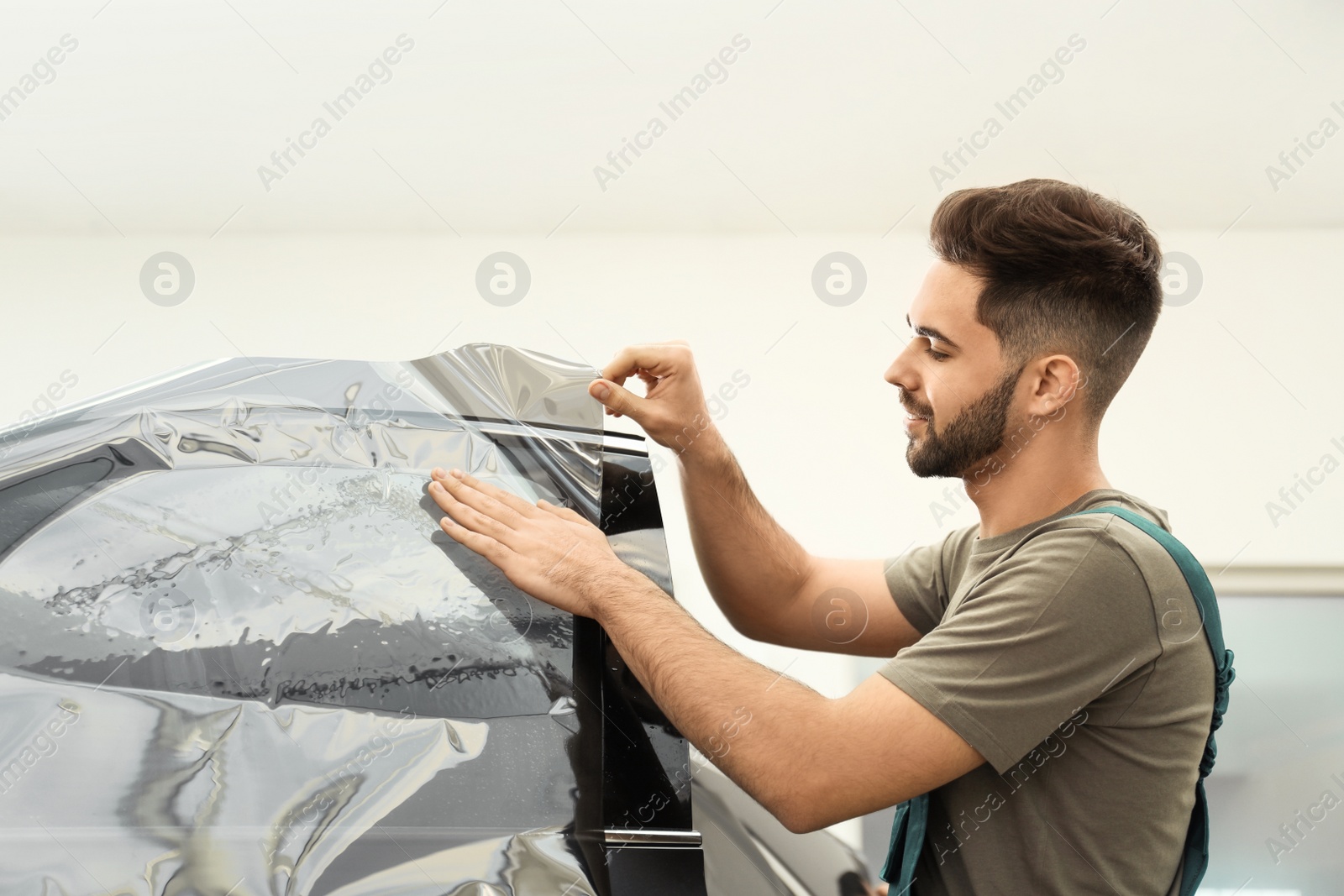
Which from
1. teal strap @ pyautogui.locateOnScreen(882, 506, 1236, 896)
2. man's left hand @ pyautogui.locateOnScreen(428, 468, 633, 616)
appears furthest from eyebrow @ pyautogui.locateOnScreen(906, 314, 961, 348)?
man's left hand @ pyautogui.locateOnScreen(428, 468, 633, 616)

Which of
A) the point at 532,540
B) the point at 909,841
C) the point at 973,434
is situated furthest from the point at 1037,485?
the point at 532,540

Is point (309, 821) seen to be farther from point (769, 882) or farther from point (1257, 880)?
point (1257, 880)

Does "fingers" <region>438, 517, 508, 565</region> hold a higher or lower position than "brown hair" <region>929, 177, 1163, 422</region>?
lower

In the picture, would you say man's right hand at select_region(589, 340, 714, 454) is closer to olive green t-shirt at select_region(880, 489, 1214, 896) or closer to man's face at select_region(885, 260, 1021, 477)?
man's face at select_region(885, 260, 1021, 477)

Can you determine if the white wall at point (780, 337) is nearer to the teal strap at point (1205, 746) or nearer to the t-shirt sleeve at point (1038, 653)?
the teal strap at point (1205, 746)

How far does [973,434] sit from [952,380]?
0.26ft

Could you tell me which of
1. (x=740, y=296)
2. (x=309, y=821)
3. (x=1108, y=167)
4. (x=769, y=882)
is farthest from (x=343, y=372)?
(x=1108, y=167)

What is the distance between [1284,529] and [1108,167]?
1252 mm

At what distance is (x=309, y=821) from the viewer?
28.2 inches

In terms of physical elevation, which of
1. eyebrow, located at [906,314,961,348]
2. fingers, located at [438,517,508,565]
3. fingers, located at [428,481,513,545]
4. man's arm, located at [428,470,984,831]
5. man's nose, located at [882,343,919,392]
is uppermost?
eyebrow, located at [906,314,961,348]

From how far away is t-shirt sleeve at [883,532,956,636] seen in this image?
1.44m

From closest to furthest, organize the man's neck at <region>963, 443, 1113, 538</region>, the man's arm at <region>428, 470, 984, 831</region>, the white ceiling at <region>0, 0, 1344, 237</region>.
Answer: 1. the man's arm at <region>428, 470, 984, 831</region>
2. the man's neck at <region>963, 443, 1113, 538</region>
3. the white ceiling at <region>0, 0, 1344, 237</region>

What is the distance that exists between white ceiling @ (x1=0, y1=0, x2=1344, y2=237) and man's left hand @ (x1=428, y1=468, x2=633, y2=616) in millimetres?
1549

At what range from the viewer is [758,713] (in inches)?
37.6
